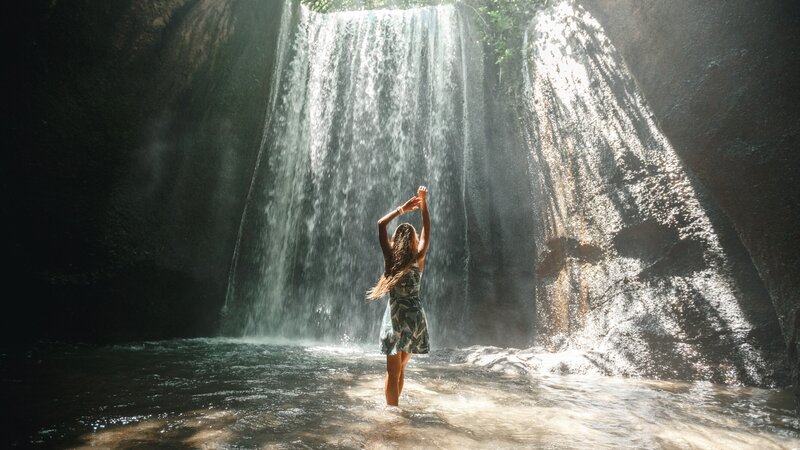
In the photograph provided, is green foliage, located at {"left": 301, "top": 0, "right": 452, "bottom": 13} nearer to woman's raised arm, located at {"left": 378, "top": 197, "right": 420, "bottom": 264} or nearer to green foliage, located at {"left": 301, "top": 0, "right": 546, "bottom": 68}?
green foliage, located at {"left": 301, "top": 0, "right": 546, "bottom": 68}

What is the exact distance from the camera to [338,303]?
963 cm

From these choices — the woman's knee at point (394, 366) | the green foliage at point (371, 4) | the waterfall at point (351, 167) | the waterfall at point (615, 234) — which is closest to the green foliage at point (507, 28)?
the waterfall at point (351, 167)

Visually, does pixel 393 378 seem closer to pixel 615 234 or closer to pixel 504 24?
pixel 615 234

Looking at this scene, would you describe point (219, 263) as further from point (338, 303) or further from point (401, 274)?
point (401, 274)

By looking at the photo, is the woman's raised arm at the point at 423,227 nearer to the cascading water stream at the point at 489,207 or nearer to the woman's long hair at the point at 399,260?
the woman's long hair at the point at 399,260

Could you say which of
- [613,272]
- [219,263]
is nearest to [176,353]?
[219,263]

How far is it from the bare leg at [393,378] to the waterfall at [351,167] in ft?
19.3

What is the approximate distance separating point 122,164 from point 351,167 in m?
4.82

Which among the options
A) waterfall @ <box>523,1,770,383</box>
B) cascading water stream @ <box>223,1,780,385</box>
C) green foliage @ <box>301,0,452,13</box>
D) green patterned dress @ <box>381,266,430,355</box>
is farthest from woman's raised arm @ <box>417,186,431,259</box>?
green foliage @ <box>301,0,452,13</box>

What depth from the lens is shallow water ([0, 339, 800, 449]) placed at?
2705mm

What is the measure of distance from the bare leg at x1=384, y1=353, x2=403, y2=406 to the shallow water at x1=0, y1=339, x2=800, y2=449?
0.09 metres

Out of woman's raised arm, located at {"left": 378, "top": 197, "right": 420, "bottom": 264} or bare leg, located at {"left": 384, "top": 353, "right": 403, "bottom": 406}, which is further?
woman's raised arm, located at {"left": 378, "top": 197, "right": 420, "bottom": 264}

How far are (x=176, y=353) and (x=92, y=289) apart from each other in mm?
1806

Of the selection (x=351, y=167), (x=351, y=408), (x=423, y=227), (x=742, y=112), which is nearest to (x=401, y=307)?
(x=423, y=227)
